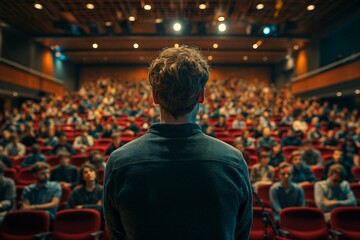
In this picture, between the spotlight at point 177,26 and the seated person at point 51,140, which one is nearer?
the seated person at point 51,140

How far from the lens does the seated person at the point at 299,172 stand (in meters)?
5.26

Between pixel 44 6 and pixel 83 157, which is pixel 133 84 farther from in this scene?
pixel 83 157

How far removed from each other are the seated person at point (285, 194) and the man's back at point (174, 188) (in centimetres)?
337

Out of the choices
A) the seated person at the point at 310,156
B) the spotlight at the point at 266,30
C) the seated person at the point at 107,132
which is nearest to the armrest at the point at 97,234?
the seated person at the point at 310,156

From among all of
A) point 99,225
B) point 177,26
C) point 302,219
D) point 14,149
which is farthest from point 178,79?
point 177,26

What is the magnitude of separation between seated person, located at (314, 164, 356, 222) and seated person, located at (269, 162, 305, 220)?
0.27 meters

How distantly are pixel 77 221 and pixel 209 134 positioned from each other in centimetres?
523

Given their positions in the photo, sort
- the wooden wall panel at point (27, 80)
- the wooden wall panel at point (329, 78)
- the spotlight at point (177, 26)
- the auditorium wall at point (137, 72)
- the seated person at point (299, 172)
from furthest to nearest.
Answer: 1. the auditorium wall at point (137, 72)
2. the wooden wall panel at point (27, 80)
3. the wooden wall panel at point (329, 78)
4. the spotlight at point (177, 26)
5. the seated person at point (299, 172)

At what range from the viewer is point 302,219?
11.7 ft

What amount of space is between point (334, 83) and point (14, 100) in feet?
47.0

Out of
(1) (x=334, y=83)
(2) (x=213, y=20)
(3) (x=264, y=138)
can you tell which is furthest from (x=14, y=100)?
(1) (x=334, y=83)

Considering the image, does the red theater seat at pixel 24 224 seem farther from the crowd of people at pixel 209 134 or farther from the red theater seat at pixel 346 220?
the red theater seat at pixel 346 220

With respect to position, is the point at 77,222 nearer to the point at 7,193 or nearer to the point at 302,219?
the point at 7,193

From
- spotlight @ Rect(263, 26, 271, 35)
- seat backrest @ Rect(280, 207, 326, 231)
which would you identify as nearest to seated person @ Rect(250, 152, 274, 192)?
seat backrest @ Rect(280, 207, 326, 231)
